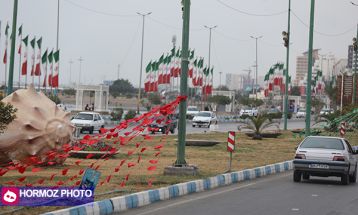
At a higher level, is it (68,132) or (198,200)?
(68,132)

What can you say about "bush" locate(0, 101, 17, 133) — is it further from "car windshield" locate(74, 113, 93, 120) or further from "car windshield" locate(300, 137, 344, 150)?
"car windshield" locate(74, 113, 93, 120)

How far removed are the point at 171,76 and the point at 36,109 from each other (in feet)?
202

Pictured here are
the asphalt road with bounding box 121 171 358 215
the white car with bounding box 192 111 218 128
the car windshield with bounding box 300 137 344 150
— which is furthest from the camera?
the white car with bounding box 192 111 218 128

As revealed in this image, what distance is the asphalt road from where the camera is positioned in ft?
45.1

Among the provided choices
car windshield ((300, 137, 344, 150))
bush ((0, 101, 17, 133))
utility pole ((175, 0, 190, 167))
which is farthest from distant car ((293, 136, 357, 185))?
bush ((0, 101, 17, 133))

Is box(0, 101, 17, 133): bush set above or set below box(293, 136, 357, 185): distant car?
above

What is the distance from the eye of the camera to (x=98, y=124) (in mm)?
48188

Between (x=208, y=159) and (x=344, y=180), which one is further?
(x=208, y=159)

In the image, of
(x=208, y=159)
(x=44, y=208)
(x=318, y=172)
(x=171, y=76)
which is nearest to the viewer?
(x=44, y=208)

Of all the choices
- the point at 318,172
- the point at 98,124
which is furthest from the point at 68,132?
the point at 98,124

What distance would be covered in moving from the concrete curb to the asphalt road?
27 cm

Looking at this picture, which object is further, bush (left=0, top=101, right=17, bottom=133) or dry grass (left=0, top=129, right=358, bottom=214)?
dry grass (left=0, top=129, right=358, bottom=214)

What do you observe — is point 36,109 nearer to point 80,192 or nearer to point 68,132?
point 68,132

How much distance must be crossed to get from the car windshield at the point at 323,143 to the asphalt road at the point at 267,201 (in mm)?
1135
